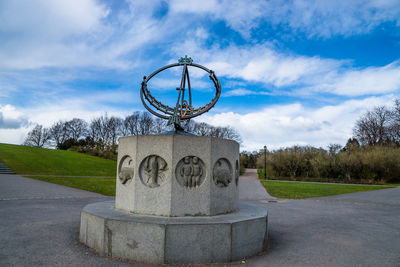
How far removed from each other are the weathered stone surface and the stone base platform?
0.41 meters

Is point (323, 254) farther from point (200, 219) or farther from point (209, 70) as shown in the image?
point (209, 70)

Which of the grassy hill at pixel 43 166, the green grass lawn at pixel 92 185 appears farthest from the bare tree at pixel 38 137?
the green grass lawn at pixel 92 185

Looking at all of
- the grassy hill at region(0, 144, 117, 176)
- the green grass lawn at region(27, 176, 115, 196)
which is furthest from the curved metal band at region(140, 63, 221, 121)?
the grassy hill at region(0, 144, 117, 176)

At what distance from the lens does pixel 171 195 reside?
5.27 metres

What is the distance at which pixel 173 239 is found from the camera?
4484 mm

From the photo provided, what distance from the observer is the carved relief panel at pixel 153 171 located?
543 cm

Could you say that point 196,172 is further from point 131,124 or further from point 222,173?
point 131,124

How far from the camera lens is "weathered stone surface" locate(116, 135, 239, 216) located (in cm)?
532

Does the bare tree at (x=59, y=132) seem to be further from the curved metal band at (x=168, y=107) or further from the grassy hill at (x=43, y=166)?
the curved metal band at (x=168, y=107)

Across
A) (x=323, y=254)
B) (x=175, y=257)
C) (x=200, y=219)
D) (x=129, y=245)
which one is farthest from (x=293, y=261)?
(x=129, y=245)

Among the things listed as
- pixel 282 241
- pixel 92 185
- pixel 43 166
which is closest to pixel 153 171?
pixel 282 241

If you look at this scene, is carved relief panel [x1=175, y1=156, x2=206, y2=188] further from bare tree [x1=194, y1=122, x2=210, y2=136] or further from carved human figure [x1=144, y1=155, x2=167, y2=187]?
bare tree [x1=194, y1=122, x2=210, y2=136]

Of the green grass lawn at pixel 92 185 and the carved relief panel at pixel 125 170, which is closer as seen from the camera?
the carved relief panel at pixel 125 170

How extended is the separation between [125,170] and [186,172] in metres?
1.55
